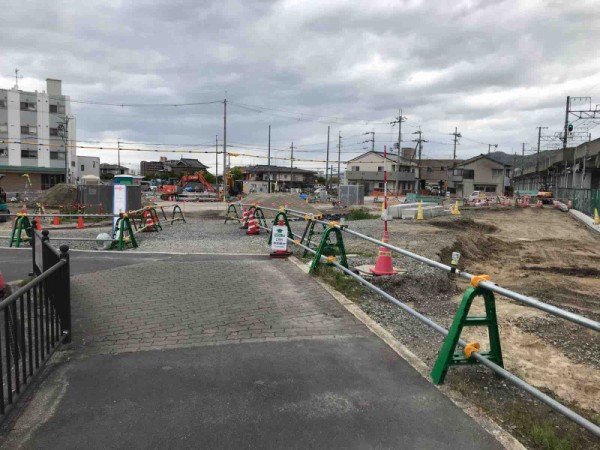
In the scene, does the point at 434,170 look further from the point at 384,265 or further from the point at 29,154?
the point at 384,265

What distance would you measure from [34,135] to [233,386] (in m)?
75.1

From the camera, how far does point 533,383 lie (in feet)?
16.3

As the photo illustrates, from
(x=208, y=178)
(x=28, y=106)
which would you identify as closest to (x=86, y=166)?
(x=28, y=106)

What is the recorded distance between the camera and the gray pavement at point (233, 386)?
333 centimetres

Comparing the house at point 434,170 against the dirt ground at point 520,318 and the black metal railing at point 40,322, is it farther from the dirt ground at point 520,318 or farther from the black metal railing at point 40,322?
the black metal railing at point 40,322

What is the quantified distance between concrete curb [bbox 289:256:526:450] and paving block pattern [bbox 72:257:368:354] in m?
0.15

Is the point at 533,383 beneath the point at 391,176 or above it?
beneath

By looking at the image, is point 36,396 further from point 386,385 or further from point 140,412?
point 386,385

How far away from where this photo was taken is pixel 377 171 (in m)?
96.4

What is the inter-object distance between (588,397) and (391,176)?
89285 millimetres

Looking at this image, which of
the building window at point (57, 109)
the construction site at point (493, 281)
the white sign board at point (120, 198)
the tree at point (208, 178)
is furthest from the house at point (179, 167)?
the construction site at point (493, 281)

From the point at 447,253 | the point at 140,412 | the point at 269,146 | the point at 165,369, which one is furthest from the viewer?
the point at 269,146

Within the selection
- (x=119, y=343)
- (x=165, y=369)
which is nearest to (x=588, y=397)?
(x=165, y=369)

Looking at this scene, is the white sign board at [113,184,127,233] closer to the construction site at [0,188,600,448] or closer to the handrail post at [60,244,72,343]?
the construction site at [0,188,600,448]
